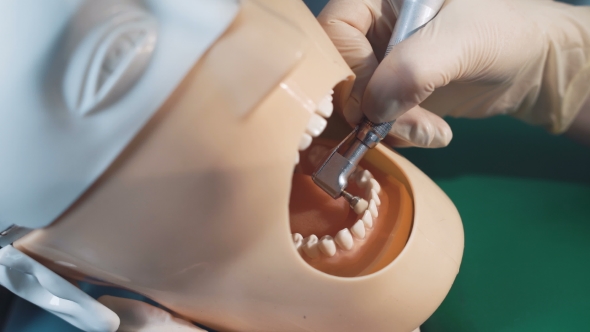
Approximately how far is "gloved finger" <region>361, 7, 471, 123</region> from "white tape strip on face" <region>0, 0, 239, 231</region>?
0.94 ft

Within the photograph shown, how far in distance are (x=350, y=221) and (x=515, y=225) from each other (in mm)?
376

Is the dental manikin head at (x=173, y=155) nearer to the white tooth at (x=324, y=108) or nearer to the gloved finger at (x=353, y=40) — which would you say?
the white tooth at (x=324, y=108)

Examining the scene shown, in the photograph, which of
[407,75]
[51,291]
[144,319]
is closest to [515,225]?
[407,75]

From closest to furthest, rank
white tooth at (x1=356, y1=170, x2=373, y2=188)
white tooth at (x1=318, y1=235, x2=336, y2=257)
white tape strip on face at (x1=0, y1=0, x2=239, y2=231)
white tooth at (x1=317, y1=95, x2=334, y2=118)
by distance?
white tape strip on face at (x1=0, y1=0, x2=239, y2=231) → white tooth at (x1=317, y1=95, x2=334, y2=118) → white tooth at (x1=318, y1=235, x2=336, y2=257) → white tooth at (x1=356, y1=170, x2=373, y2=188)

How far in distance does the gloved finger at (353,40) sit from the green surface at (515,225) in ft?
1.06

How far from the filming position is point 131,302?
2.06ft

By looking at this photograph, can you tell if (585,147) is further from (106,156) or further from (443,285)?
(106,156)

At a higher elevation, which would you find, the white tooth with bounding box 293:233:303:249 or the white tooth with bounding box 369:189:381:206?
the white tooth with bounding box 369:189:381:206

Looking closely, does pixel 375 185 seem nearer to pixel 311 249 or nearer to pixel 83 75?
pixel 311 249

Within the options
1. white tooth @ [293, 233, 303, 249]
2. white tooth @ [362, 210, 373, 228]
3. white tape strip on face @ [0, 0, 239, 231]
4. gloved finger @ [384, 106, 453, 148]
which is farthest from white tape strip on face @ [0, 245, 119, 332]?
gloved finger @ [384, 106, 453, 148]

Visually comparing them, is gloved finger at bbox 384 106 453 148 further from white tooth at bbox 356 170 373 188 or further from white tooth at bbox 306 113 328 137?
white tooth at bbox 306 113 328 137

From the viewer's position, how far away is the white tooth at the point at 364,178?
0.67 m

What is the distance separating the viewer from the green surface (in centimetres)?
73

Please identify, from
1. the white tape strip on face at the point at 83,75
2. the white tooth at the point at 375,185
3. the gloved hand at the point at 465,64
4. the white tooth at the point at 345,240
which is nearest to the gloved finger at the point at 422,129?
the gloved hand at the point at 465,64
